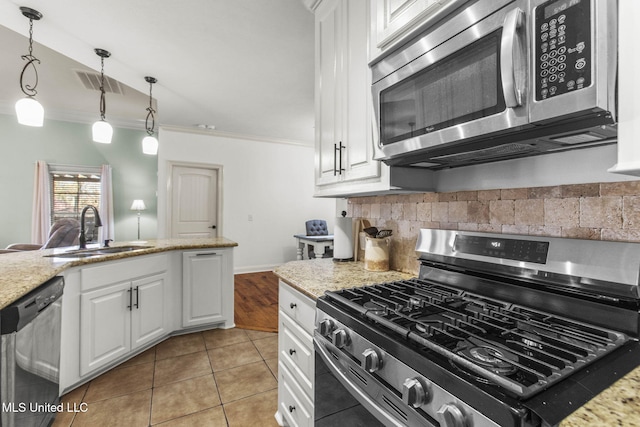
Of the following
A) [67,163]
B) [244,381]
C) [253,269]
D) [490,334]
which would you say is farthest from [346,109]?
[67,163]

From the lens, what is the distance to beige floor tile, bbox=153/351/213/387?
2.20m

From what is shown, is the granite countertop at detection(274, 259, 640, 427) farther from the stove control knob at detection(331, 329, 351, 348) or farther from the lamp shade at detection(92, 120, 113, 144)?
the lamp shade at detection(92, 120, 113, 144)

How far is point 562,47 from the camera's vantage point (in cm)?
69

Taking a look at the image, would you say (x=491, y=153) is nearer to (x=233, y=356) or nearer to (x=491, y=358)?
(x=491, y=358)

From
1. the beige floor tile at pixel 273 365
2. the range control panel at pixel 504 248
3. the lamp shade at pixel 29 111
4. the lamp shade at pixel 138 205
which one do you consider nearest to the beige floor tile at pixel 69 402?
the beige floor tile at pixel 273 365

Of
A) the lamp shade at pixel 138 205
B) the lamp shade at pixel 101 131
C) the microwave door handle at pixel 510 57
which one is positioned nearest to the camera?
the microwave door handle at pixel 510 57

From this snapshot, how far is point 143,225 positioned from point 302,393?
207 inches

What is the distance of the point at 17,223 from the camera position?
4668mm

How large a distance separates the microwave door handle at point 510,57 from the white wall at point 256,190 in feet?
17.0

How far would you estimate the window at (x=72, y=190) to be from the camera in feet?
16.2

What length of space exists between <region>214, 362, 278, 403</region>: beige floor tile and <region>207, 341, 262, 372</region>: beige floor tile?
0.07 metres

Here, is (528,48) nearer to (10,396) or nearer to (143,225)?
(10,396)

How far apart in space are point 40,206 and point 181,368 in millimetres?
4298

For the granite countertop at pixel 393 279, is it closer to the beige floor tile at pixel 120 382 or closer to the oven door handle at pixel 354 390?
the oven door handle at pixel 354 390
